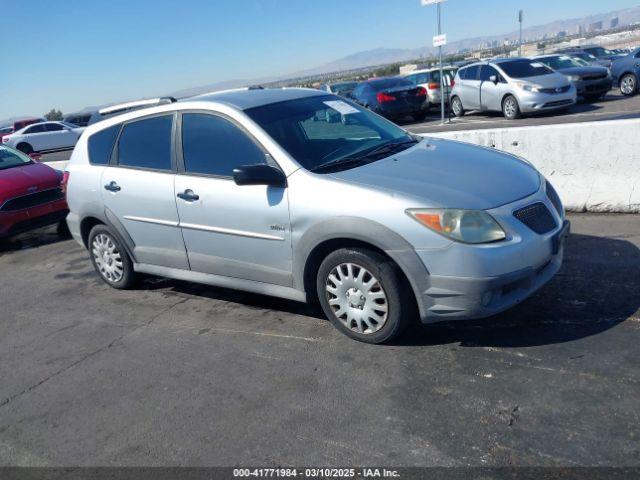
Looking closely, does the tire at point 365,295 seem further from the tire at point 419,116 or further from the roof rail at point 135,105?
the tire at point 419,116

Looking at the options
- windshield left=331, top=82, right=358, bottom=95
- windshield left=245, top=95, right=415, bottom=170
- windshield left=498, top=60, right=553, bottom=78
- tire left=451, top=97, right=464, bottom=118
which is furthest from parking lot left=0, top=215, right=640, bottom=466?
windshield left=331, top=82, right=358, bottom=95

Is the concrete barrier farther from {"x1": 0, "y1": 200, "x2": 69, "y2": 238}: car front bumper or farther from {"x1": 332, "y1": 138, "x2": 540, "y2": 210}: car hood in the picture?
{"x1": 0, "y1": 200, "x2": 69, "y2": 238}: car front bumper

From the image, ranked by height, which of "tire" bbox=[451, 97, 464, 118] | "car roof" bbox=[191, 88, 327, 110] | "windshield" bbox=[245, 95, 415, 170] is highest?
"car roof" bbox=[191, 88, 327, 110]

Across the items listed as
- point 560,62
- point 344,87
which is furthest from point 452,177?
point 344,87

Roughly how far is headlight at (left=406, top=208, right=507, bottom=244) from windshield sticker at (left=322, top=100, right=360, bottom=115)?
1.73m

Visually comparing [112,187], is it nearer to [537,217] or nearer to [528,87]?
[537,217]

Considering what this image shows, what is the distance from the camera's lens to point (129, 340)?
486cm

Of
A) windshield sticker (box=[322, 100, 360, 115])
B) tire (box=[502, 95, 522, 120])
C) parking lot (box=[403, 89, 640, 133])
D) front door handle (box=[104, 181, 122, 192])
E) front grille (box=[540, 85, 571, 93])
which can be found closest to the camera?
windshield sticker (box=[322, 100, 360, 115])

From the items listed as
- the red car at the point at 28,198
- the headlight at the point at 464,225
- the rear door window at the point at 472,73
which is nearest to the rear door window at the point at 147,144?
the headlight at the point at 464,225

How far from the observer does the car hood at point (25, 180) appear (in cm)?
840

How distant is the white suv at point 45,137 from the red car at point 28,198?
2093cm

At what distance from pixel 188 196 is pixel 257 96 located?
1058 millimetres

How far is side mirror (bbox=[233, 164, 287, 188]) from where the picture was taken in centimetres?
423

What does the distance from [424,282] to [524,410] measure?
3.13 ft
